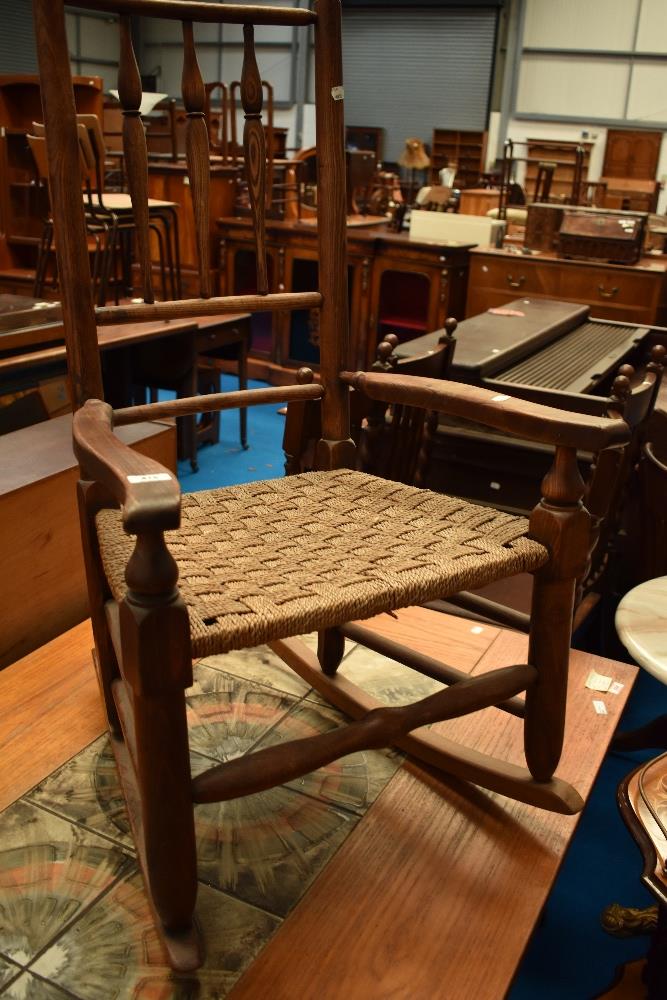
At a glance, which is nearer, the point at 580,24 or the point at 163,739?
the point at 163,739

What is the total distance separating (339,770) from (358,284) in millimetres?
3731

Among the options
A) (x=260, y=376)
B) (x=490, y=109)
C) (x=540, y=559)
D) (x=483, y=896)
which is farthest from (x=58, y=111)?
(x=490, y=109)

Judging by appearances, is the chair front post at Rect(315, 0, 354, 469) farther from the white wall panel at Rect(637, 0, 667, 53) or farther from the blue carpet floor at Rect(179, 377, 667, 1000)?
the white wall panel at Rect(637, 0, 667, 53)

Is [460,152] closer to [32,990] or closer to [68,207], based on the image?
[68,207]

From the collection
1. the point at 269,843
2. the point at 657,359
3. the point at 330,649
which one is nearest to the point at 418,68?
the point at 657,359

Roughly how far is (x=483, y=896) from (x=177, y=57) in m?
13.7

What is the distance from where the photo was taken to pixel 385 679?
4.51ft

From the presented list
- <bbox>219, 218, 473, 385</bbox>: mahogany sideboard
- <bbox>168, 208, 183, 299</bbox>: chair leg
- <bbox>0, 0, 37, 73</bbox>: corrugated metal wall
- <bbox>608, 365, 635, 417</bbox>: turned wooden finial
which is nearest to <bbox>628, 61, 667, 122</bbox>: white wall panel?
<bbox>219, 218, 473, 385</bbox>: mahogany sideboard

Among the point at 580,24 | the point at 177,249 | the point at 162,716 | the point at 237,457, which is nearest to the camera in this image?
the point at 162,716

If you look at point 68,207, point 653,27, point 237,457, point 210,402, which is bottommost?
point 237,457

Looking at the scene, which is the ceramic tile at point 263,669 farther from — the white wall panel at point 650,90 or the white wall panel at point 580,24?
the white wall panel at point 580,24

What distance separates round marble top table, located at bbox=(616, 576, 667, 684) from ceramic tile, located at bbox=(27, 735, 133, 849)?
687mm

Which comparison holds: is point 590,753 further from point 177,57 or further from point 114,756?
point 177,57

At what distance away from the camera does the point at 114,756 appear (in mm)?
1104
